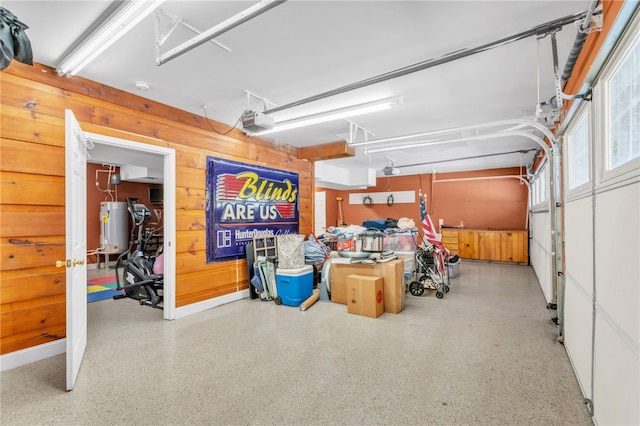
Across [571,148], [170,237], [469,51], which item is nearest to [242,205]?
[170,237]

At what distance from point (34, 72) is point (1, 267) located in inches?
70.6

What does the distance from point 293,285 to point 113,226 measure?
550 cm

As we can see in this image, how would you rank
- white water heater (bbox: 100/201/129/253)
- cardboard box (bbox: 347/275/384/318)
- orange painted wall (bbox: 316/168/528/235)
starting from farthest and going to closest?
orange painted wall (bbox: 316/168/528/235) < white water heater (bbox: 100/201/129/253) < cardboard box (bbox: 347/275/384/318)

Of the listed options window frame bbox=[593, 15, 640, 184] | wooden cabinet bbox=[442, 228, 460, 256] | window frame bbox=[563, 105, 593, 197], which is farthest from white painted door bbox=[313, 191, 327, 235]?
window frame bbox=[593, 15, 640, 184]

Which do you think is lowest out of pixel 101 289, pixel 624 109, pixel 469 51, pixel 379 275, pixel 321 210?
pixel 101 289

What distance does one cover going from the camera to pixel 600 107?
5.92 feet

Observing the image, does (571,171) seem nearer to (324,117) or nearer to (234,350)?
(324,117)

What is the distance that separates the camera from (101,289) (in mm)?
5344

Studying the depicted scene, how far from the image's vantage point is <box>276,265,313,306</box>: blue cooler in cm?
432

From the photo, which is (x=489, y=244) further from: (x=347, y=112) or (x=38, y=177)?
(x=38, y=177)

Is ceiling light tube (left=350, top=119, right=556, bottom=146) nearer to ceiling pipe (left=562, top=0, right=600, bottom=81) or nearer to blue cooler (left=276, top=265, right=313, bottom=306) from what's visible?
ceiling pipe (left=562, top=0, right=600, bottom=81)

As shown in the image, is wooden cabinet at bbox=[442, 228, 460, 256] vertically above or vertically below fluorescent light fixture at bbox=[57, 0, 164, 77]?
below

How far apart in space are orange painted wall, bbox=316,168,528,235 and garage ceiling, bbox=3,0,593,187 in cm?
500

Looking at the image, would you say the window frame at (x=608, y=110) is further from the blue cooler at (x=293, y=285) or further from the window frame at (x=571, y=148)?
the blue cooler at (x=293, y=285)
